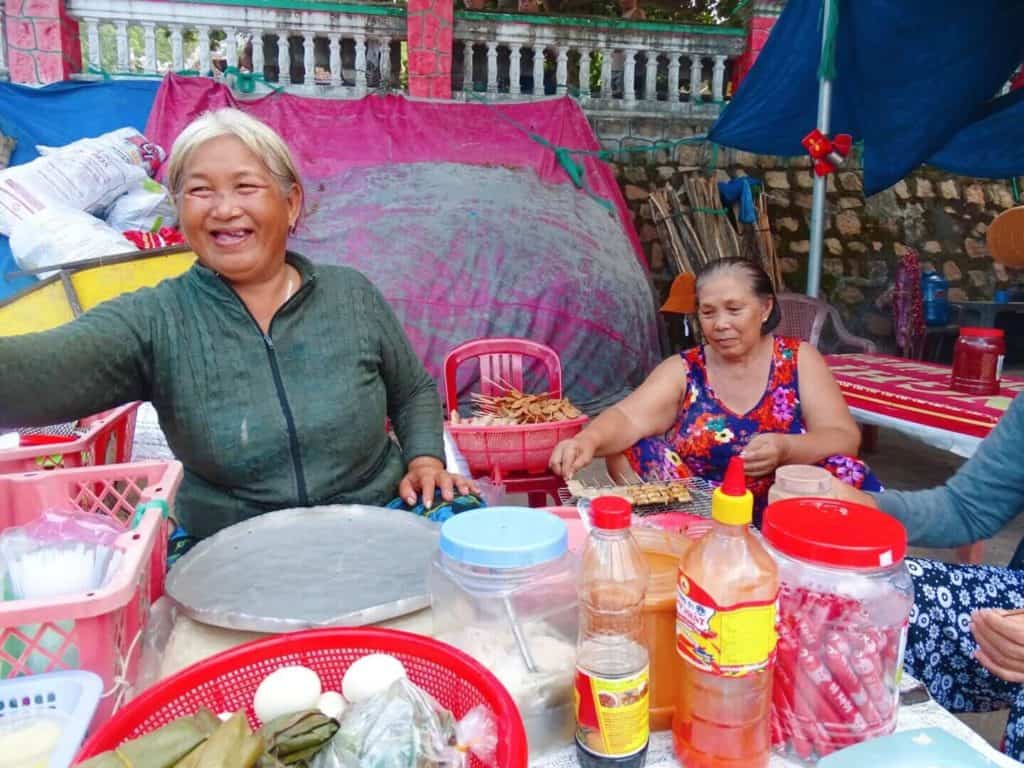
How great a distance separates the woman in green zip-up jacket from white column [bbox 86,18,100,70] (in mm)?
5859

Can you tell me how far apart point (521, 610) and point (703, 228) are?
6517mm

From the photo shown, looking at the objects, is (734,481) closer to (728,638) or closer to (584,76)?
(728,638)

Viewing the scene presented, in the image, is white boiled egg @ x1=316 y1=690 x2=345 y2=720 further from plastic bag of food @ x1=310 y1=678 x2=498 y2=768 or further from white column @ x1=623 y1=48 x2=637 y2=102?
white column @ x1=623 y1=48 x2=637 y2=102

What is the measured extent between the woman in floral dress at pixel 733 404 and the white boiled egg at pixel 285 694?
1580 millimetres

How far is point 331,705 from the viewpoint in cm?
77

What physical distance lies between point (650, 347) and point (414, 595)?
478 cm

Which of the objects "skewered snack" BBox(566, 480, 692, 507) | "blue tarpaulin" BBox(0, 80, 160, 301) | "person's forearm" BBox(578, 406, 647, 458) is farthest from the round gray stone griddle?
"blue tarpaulin" BBox(0, 80, 160, 301)

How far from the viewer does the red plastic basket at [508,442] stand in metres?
2.70

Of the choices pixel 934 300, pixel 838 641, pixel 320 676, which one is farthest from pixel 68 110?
pixel 934 300

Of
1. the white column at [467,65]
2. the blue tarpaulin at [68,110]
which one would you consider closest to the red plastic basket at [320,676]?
the blue tarpaulin at [68,110]

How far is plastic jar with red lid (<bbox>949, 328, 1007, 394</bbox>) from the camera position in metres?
3.07

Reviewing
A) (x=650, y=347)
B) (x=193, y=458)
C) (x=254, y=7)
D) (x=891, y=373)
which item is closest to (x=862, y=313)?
(x=650, y=347)

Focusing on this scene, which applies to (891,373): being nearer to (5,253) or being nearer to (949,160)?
(949,160)

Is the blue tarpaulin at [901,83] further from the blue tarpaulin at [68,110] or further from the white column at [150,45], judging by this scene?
the white column at [150,45]
